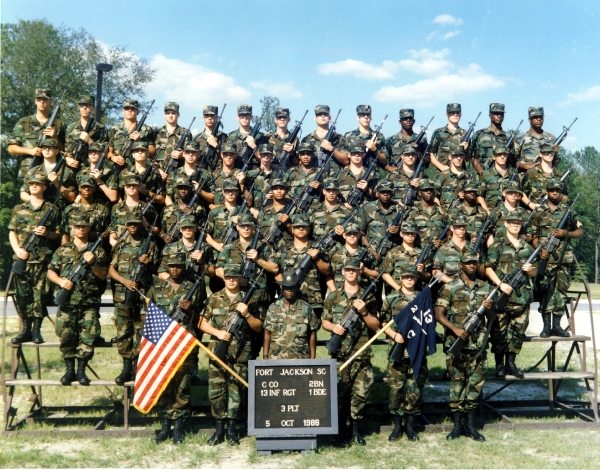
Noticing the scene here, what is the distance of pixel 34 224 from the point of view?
10414mm

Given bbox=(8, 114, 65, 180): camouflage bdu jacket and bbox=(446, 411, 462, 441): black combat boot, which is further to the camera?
bbox=(8, 114, 65, 180): camouflage bdu jacket

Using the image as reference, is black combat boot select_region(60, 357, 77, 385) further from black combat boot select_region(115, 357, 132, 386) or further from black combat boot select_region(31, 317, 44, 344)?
black combat boot select_region(31, 317, 44, 344)

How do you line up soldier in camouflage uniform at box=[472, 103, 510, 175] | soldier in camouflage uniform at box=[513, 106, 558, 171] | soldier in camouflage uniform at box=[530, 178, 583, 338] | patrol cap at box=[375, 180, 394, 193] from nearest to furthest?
patrol cap at box=[375, 180, 394, 193] → soldier in camouflage uniform at box=[530, 178, 583, 338] → soldier in camouflage uniform at box=[513, 106, 558, 171] → soldier in camouflage uniform at box=[472, 103, 510, 175]

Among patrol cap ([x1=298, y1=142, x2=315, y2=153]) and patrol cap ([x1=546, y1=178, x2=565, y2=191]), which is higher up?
patrol cap ([x1=298, y1=142, x2=315, y2=153])

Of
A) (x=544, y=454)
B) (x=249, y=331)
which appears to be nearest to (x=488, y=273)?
(x=544, y=454)

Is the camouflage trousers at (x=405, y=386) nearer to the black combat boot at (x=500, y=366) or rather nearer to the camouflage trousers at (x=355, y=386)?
the camouflage trousers at (x=355, y=386)

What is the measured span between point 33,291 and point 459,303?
22.5ft

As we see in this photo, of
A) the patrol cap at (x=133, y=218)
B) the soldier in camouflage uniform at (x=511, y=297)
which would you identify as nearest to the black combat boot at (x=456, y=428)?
the soldier in camouflage uniform at (x=511, y=297)

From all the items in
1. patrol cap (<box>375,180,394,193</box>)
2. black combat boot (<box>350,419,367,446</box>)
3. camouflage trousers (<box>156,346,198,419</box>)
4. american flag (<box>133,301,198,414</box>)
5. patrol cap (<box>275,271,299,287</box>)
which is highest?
patrol cap (<box>375,180,394,193</box>)

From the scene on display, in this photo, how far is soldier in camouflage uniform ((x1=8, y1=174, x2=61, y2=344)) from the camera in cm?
1027

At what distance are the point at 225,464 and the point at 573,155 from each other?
78.5 meters

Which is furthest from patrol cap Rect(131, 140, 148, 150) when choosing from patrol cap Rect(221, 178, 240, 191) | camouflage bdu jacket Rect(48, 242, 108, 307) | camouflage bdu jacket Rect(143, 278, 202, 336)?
camouflage bdu jacket Rect(143, 278, 202, 336)

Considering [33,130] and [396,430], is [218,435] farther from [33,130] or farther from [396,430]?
[33,130]

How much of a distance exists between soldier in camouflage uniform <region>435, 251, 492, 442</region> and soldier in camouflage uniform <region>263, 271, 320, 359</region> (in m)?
2.06
